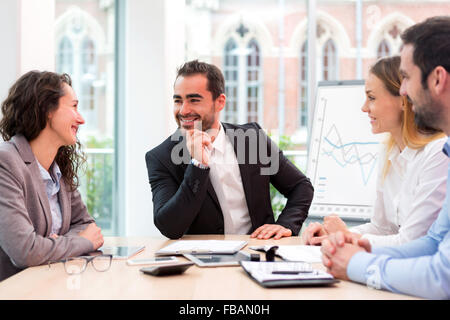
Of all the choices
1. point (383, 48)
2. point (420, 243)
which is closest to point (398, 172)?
point (420, 243)

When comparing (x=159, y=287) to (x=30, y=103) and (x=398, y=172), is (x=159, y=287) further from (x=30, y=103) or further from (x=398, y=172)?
(x=398, y=172)

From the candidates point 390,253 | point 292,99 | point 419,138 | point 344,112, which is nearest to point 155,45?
point 344,112

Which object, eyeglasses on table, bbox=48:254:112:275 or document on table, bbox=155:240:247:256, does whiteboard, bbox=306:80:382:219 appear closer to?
document on table, bbox=155:240:247:256

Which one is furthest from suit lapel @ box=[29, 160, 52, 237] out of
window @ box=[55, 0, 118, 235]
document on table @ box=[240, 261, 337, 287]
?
window @ box=[55, 0, 118, 235]

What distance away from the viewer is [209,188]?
259cm

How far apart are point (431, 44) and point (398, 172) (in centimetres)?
86

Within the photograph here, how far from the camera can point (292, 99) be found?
6.82 m

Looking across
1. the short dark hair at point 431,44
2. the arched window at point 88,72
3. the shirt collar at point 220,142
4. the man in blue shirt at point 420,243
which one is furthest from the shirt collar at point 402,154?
the arched window at point 88,72

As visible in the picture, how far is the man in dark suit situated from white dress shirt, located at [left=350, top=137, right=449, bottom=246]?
0.46 m

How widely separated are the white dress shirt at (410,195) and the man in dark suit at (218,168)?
1.50 ft

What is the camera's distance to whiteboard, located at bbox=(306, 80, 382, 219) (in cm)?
368
